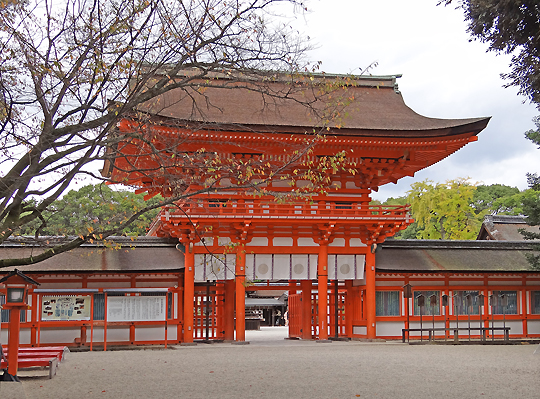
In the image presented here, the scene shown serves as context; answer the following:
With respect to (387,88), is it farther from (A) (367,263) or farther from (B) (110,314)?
(B) (110,314)

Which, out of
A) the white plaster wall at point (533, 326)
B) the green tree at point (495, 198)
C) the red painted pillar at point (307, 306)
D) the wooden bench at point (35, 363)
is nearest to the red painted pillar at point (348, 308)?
the red painted pillar at point (307, 306)

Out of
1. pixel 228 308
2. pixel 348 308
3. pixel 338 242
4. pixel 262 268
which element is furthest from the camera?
pixel 348 308

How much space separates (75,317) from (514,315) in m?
13.8

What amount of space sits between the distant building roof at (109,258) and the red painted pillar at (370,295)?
5.76m

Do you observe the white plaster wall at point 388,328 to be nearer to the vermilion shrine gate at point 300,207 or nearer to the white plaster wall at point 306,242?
the vermilion shrine gate at point 300,207

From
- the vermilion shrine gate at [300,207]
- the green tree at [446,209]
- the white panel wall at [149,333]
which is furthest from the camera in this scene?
the green tree at [446,209]

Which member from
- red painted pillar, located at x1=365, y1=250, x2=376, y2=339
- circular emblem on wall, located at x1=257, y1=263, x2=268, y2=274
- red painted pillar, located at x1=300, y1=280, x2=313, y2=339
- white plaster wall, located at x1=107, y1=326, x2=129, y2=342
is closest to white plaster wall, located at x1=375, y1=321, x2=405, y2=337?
red painted pillar, located at x1=365, y1=250, x2=376, y2=339

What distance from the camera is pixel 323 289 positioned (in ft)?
62.9

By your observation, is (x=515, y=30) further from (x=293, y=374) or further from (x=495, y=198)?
(x=495, y=198)

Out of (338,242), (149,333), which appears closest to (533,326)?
(338,242)

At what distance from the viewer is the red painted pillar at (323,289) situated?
19.0 metres

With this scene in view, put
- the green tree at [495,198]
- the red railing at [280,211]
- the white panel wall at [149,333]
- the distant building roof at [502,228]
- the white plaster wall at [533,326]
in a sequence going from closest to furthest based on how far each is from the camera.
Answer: the red railing at [280,211], the white panel wall at [149,333], the white plaster wall at [533,326], the distant building roof at [502,228], the green tree at [495,198]

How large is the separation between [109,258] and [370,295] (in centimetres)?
804

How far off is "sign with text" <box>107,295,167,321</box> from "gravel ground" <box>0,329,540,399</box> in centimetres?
123
